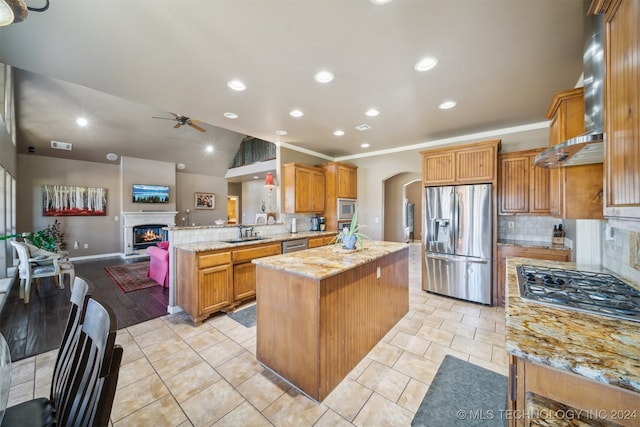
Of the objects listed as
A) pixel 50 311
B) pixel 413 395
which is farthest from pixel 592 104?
pixel 50 311

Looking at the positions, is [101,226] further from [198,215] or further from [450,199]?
[450,199]

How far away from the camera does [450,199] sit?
3.65m

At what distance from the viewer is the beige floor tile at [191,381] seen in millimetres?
1783

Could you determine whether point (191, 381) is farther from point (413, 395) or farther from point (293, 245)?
point (293, 245)

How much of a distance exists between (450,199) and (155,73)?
4.03 meters

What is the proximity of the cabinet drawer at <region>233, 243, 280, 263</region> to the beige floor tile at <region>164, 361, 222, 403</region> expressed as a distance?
1.35m

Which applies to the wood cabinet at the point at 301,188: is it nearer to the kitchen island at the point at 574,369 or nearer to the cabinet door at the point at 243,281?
the cabinet door at the point at 243,281

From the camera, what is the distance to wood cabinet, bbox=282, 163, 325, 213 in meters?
4.73

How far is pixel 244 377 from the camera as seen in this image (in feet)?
6.42

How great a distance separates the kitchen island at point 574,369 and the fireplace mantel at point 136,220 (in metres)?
8.55

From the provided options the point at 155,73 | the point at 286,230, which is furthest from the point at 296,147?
the point at 155,73

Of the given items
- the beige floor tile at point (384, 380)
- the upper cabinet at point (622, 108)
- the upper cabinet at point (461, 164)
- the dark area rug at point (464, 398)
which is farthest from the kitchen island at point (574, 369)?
the upper cabinet at point (461, 164)

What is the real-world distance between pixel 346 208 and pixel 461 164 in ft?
8.15

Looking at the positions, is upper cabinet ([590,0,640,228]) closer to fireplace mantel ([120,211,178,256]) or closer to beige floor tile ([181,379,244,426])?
beige floor tile ([181,379,244,426])
